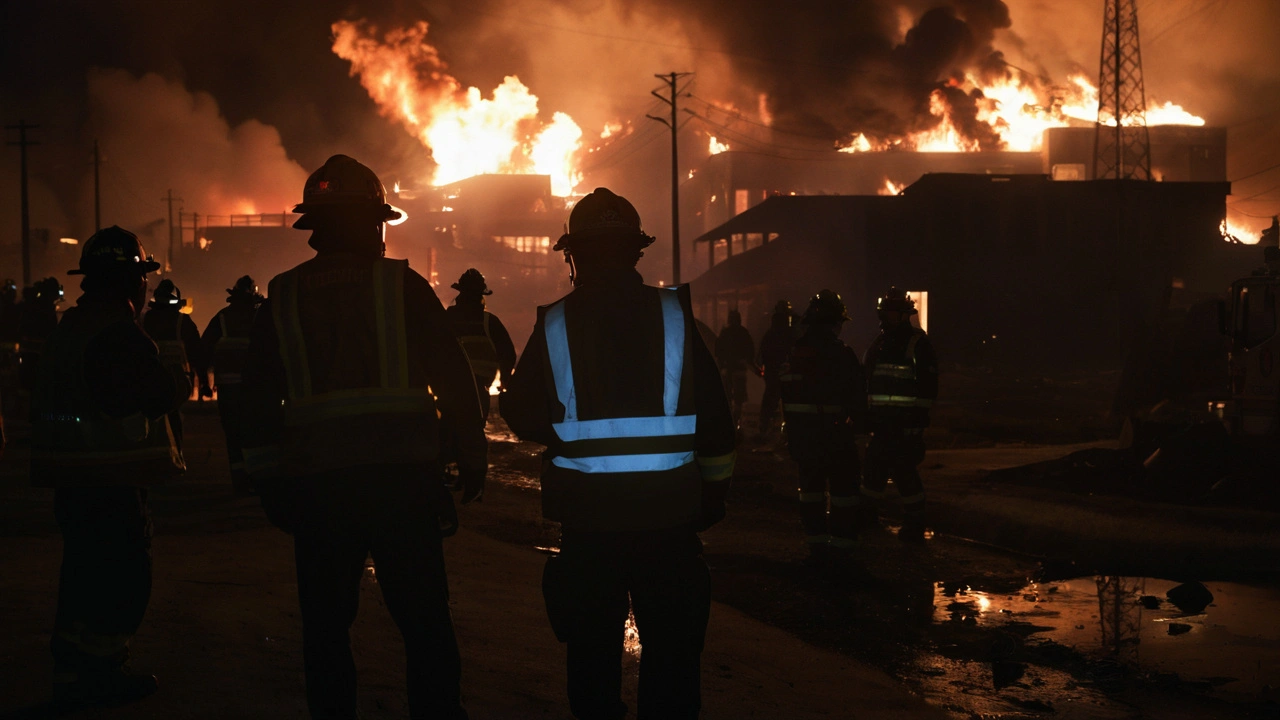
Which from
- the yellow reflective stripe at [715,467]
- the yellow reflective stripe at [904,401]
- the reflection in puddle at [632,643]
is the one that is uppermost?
the yellow reflective stripe at [904,401]

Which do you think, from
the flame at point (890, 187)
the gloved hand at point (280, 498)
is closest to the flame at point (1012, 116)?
the flame at point (890, 187)

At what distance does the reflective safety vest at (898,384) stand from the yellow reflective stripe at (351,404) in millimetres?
5627

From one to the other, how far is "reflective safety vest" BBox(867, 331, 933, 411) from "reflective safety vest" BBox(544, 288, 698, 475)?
17.5ft

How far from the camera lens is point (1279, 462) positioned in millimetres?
9453

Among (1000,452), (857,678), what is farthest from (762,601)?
(1000,452)

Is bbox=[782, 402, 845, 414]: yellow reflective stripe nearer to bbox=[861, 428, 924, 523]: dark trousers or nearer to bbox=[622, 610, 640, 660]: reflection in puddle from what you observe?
bbox=[861, 428, 924, 523]: dark trousers

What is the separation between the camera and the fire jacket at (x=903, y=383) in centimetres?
839

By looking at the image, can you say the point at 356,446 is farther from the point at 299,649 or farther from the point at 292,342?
the point at 299,649

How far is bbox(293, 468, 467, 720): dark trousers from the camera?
10.8 ft

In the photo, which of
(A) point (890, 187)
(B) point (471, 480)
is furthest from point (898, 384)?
(A) point (890, 187)

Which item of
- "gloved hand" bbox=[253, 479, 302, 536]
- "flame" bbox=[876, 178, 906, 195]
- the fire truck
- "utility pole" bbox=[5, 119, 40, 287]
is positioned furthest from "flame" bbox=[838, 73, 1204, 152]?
"gloved hand" bbox=[253, 479, 302, 536]

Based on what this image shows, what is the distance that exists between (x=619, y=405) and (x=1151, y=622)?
14.4ft

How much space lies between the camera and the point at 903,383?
8.40 metres

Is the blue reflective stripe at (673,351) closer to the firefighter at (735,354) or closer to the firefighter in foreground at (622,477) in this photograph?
the firefighter in foreground at (622,477)
